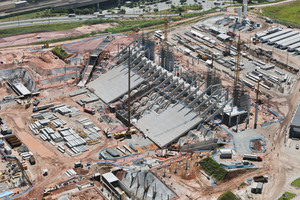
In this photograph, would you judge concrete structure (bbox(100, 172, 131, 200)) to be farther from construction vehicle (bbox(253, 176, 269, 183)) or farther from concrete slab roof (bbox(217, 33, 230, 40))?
concrete slab roof (bbox(217, 33, 230, 40))

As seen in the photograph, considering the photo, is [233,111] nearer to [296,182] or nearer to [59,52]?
[296,182]

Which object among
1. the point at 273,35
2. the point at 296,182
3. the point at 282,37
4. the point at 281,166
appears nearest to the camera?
the point at 296,182

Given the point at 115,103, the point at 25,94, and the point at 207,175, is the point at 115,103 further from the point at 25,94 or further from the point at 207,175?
the point at 207,175

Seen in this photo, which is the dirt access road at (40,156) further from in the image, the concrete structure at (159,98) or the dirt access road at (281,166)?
the dirt access road at (281,166)

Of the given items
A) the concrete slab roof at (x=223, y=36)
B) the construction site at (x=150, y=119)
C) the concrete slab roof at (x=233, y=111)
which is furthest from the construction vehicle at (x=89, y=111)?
the concrete slab roof at (x=223, y=36)

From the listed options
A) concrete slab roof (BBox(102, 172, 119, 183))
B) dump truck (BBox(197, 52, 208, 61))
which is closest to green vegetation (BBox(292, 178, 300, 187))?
concrete slab roof (BBox(102, 172, 119, 183))

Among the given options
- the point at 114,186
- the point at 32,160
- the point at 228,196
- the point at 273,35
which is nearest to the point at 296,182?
the point at 228,196

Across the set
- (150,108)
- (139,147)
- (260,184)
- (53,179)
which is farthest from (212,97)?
(53,179)
